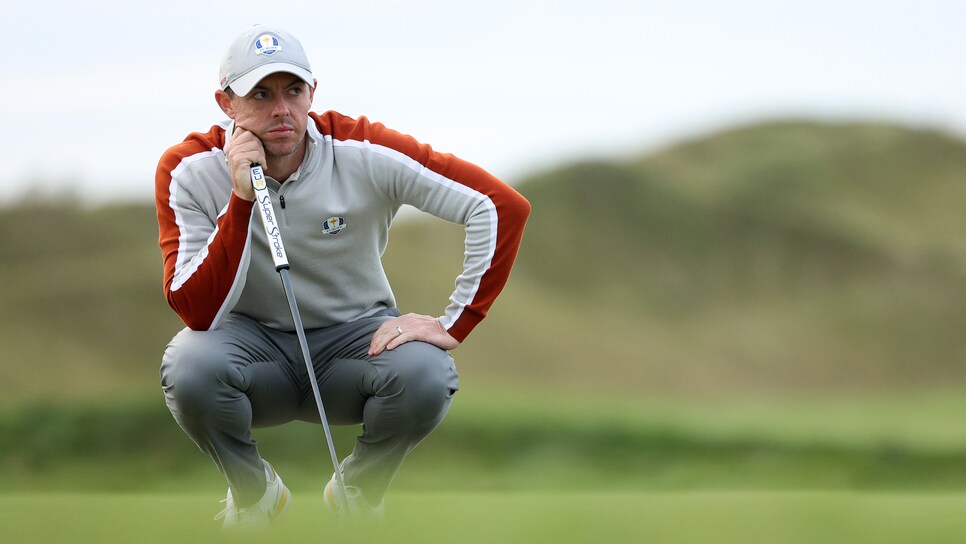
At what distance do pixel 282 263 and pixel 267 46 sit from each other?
538 mm

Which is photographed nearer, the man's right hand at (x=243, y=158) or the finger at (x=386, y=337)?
the man's right hand at (x=243, y=158)

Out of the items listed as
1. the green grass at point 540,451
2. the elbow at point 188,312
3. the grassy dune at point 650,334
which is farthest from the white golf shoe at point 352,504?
the green grass at point 540,451

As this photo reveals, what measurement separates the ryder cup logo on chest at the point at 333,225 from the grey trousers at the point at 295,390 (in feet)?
0.90

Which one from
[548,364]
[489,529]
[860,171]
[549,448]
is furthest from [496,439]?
[489,529]

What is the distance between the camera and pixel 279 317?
123 inches

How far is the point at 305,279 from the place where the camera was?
10.2 ft

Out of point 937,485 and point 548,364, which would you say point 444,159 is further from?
point 548,364

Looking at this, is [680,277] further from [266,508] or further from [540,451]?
[266,508]

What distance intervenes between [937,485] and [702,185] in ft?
18.3

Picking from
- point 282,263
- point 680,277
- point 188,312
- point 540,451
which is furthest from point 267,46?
point 680,277

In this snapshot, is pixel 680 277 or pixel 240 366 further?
pixel 680 277

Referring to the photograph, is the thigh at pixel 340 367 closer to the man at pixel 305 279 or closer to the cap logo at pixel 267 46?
the man at pixel 305 279

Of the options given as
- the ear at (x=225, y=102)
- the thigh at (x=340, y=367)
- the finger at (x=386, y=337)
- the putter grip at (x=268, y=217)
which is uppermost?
the ear at (x=225, y=102)

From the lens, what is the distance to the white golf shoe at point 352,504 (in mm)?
3014
